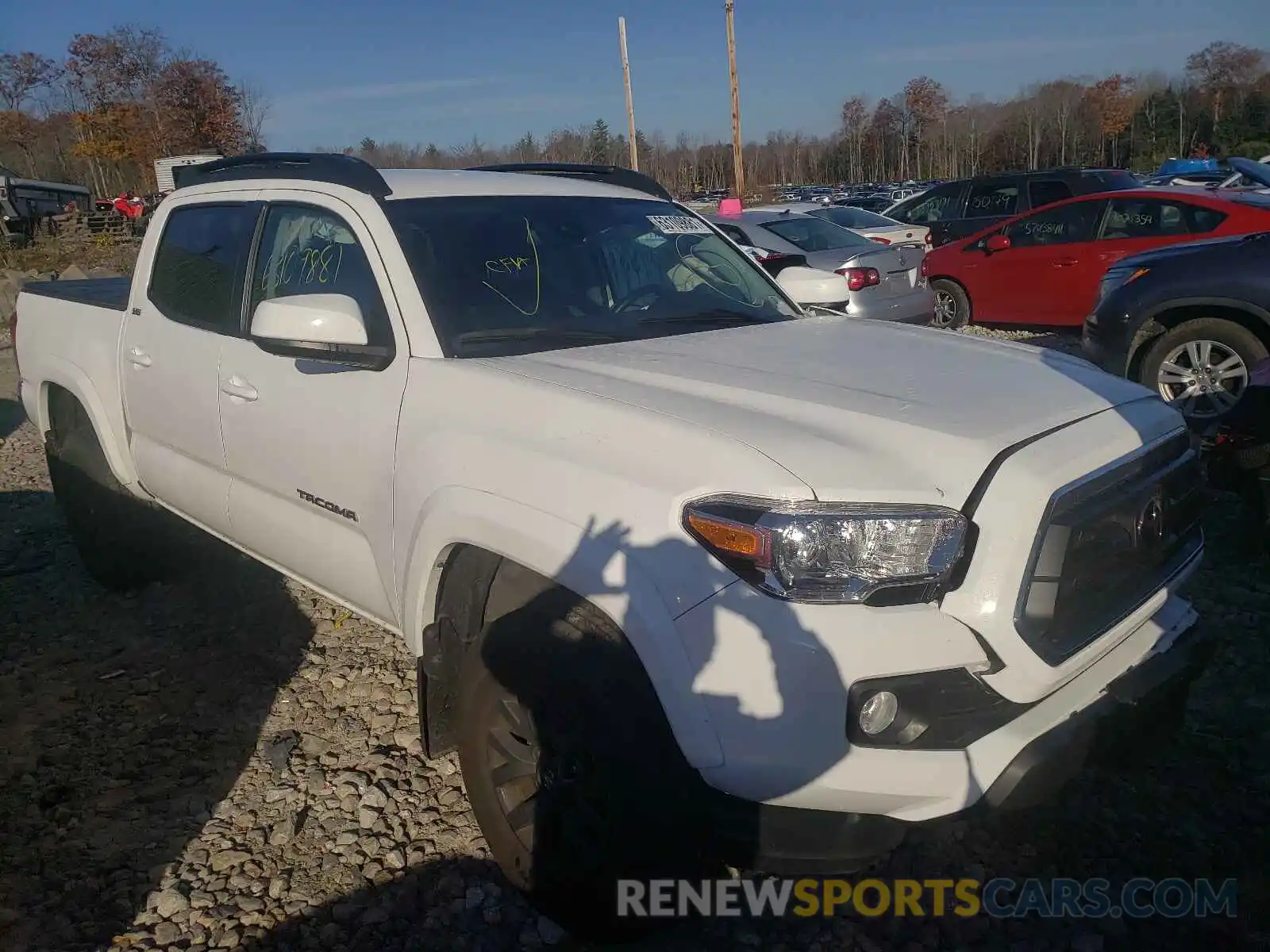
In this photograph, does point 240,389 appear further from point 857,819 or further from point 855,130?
point 855,130

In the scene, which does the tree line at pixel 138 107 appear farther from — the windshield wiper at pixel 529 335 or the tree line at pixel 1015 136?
the windshield wiper at pixel 529 335

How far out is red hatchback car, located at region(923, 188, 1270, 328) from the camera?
864 centimetres

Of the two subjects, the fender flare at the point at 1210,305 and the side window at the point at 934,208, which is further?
the side window at the point at 934,208

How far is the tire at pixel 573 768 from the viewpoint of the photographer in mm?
2002

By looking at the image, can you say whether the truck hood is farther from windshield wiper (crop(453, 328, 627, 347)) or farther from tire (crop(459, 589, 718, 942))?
tire (crop(459, 589, 718, 942))

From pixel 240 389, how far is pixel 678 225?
177 centimetres

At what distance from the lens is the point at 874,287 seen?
8.52 meters

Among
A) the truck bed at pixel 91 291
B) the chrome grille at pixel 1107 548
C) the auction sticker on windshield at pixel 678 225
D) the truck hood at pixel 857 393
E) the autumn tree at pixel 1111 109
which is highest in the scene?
the autumn tree at pixel 1111 109

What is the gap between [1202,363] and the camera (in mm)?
5988

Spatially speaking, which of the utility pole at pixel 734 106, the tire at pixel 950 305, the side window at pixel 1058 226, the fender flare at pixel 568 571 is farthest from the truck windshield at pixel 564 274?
the utility pole at pixel 734 106

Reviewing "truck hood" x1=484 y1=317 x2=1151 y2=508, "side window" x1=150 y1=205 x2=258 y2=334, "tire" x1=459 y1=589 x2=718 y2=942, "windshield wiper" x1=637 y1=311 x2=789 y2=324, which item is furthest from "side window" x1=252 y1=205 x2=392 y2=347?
"tire" x1=459 y1=589 x2=718 y2=942

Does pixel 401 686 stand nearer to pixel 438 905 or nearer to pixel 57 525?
pixel 438 905

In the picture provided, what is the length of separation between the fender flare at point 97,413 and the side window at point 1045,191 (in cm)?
1225

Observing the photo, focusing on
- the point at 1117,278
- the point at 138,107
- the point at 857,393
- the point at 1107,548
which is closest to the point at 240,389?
the point at 857,393
